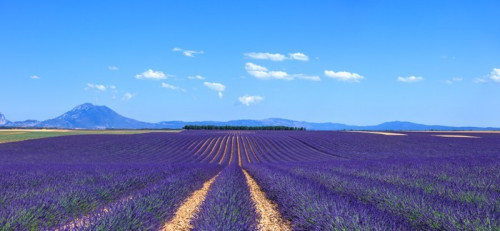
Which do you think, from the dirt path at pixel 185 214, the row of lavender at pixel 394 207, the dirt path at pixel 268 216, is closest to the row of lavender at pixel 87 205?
A: the dirt path at pixel 185 214

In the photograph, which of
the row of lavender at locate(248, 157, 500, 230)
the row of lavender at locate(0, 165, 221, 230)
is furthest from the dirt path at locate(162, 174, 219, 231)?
the row of lavender at locate(248, 157, 500, 230)

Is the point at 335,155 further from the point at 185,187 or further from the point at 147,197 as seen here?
the point at 147,197

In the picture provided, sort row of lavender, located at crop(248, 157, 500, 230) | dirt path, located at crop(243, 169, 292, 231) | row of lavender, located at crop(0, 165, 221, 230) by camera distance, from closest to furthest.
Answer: row of lavender, located at crop(248, 157, 500, 230)
row of lavender, located at crop(0, 165, 221, 230)
dirt path, located at crop(243, 169, 292, 231)

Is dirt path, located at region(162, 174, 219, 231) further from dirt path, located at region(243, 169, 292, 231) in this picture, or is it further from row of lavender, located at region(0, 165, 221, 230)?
dirt path, located at region(243, 169, 292, 231)

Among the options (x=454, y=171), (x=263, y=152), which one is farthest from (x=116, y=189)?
(x=263, y=152)

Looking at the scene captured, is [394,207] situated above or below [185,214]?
above

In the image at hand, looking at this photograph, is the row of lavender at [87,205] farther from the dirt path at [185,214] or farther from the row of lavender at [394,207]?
the row of lavender at [394,207]

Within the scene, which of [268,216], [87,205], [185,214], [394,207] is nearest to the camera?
[394,207]

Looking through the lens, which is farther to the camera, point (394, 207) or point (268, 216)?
point (268, 216)

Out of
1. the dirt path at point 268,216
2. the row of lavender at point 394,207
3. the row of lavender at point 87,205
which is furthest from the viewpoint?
the dirt path at point 268,216

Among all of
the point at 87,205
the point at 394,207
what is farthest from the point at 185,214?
the point at 394,207

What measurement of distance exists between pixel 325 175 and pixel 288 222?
4258 millimetres

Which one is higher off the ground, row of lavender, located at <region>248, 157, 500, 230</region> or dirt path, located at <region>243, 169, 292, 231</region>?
row of lavender, located at <region>248, 157, 500, 230</region>

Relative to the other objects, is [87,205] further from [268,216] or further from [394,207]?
[394,207]
